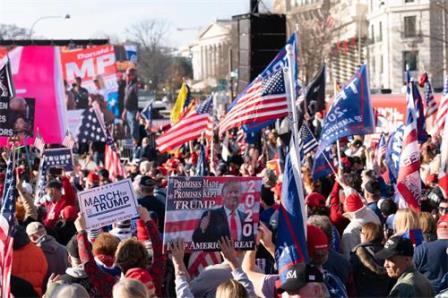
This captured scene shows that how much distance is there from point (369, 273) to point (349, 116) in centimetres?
636

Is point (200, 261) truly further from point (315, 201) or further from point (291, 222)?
point (315, 201)

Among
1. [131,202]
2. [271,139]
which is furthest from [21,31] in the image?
[131,202]

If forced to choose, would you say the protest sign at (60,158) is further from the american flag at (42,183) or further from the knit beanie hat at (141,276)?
the knit beanie hat at (141,276)

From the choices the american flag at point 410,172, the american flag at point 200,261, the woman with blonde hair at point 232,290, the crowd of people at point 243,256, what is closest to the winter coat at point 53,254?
the crowd of people at point 243,256

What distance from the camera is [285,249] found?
7.10 m

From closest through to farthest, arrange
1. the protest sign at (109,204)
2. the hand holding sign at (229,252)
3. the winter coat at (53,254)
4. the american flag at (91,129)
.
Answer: the hand holding sign at (229,252) → the protest sign at (109,204) → the winter coat at (53,254) → the american flag at (91,129)

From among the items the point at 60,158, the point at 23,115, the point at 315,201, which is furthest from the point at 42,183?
the point at 315,201

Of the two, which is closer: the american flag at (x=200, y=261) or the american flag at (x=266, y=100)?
the american flag at (x=200, y=261)

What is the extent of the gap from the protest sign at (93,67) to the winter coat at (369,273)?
82.5 ft

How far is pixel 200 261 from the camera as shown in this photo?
8.28m

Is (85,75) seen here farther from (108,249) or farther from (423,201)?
(108,249)

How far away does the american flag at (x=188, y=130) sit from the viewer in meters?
18.5

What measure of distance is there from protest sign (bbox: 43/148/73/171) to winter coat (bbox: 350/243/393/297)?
328 inches

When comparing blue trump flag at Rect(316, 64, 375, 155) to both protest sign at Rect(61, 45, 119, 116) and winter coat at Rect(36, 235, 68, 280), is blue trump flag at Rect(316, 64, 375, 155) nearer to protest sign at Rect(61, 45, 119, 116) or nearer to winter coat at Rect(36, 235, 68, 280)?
winter coat at Rect(36, 235, 68, 280)
